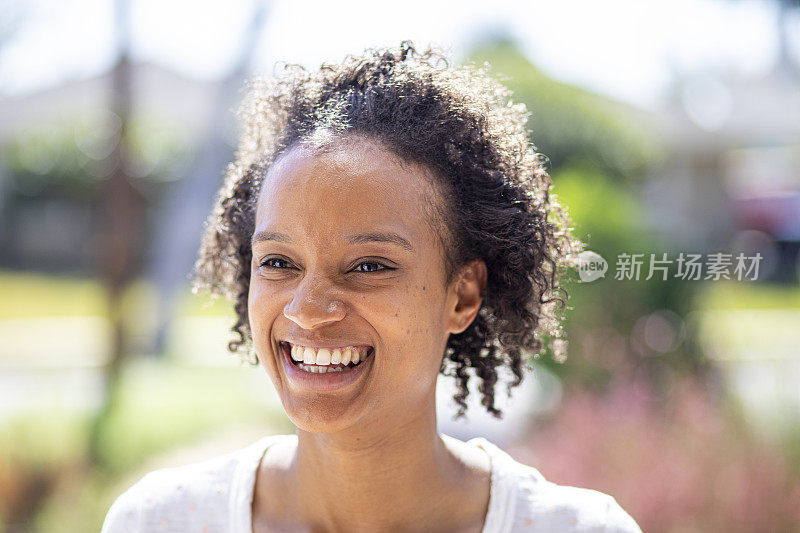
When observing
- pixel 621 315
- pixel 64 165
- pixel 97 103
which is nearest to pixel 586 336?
pixel 621 315

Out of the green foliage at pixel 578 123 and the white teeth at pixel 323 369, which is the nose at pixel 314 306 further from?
the green foliage at pixel 578 123

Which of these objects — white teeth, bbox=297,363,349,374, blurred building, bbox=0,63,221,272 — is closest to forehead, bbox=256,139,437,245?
white teeth, bbox=297,363,349,374

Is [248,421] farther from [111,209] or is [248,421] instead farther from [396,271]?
[396,271]

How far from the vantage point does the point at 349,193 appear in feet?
5.33

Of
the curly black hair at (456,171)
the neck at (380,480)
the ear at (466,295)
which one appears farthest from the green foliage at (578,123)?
the neck at (380,480)

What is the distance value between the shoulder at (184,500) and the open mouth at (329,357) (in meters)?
0.41

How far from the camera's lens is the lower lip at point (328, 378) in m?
1.62

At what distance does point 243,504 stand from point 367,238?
0.67m

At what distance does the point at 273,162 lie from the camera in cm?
182

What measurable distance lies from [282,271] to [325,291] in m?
0.13

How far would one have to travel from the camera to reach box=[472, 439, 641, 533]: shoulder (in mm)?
1795

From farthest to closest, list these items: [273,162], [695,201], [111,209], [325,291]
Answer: [695,201] → [111,209] → [273,162] → [325,291]

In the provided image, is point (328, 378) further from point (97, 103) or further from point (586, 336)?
point (97, 103)

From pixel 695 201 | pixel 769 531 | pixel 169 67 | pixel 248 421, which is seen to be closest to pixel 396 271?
pixel 769 531
